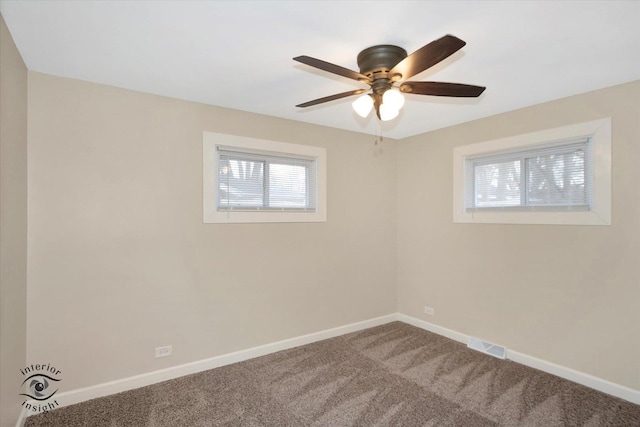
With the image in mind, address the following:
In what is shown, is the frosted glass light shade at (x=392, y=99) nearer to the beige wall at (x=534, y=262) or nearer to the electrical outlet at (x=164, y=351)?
the beige wall at (x=534, y=262)

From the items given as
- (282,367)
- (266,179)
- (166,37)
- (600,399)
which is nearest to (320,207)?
(266,179)

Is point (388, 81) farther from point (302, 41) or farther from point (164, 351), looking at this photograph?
point (164, 351)

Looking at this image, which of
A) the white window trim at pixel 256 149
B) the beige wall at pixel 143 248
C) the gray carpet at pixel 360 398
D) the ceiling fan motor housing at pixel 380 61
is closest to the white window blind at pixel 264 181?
the white window trim at pixel 256 149

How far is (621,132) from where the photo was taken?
8.41 feet

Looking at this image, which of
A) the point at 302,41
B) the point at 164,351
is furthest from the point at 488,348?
the point at 302,41

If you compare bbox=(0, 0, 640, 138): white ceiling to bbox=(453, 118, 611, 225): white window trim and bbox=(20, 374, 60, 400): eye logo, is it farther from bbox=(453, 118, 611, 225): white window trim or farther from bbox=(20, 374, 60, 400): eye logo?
bbox=(20, 374, 60, 400): eye logo

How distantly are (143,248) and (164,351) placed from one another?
909mm

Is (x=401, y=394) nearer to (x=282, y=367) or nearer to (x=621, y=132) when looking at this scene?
(x=282, y=367)

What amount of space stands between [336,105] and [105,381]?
3.02 meters

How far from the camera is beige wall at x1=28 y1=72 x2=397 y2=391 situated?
239 cm

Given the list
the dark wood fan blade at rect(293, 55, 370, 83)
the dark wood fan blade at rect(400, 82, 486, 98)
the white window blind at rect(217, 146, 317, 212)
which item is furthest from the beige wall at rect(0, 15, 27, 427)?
the dark wood fan blade at rect(400, 82, 486, 98)

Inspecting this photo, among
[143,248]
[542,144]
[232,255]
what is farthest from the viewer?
[232,255]

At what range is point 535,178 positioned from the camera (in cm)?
316

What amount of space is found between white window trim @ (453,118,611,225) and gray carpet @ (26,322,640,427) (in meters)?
1.38
